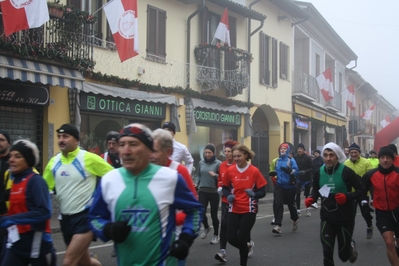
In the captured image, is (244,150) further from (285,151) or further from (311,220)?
(311,220)

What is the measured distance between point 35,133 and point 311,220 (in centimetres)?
718

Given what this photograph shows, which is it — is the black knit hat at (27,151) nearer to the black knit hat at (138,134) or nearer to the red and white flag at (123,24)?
the black knit hat at (138,134)

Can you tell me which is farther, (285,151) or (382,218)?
(285,151)

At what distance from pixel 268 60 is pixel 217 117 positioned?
17.1 feet

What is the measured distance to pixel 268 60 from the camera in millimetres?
24750

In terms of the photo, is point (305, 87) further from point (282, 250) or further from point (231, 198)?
point (231, 198)

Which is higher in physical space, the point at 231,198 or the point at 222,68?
the point at 222,68

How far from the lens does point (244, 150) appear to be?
25.9 ft

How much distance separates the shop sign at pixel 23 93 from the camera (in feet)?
42.0

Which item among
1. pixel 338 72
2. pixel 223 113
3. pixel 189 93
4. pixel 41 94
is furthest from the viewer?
pixel 338 72

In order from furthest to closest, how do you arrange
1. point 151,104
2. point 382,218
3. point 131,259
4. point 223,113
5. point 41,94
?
point 223,113 → point 151,104 → point 41,94 → point 382,218 → point 131,259

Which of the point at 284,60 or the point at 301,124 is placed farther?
the point at 301,124

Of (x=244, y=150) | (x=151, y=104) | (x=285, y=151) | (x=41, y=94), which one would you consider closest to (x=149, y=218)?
(x=244, y=150)

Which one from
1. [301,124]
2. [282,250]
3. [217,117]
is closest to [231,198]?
[282,250]
